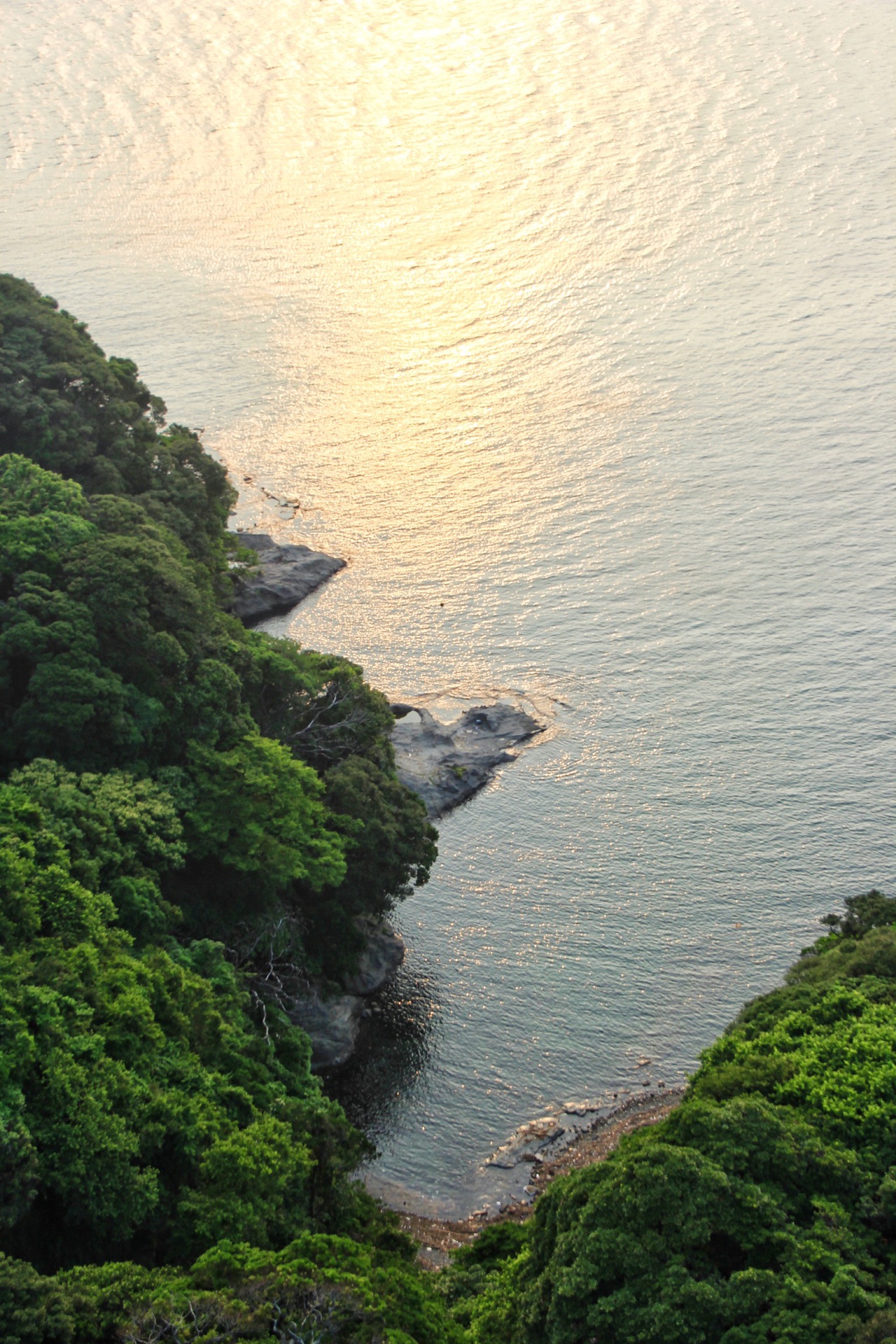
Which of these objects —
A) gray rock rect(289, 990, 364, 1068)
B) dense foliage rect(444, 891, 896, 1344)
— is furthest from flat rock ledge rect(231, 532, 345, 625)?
dense foliage rect(444, 891, 896, 1344)

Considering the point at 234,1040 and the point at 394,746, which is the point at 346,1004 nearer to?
the point at 234,1040

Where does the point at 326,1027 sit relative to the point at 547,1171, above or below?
above

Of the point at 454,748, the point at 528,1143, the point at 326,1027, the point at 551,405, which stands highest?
the point at 551,405

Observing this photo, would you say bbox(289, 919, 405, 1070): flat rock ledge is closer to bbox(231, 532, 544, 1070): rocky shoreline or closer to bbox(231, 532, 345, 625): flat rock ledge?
bbox(231, 532, 544, 1070): rocky shoreline

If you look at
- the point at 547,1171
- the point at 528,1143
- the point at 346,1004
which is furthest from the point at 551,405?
the point at 547,1171

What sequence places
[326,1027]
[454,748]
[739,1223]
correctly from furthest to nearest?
[454,748] → [326,1027] → [739,1223]
